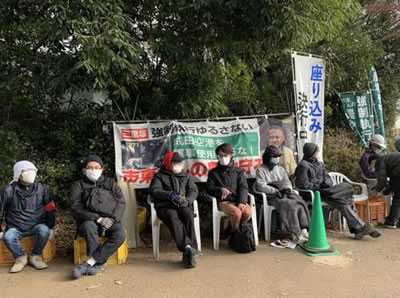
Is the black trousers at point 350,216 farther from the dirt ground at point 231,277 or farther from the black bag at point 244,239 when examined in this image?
the black bag at point 244,239

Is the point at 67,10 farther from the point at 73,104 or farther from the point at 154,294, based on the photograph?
the point at 154,294

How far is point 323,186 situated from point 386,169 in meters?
1.14

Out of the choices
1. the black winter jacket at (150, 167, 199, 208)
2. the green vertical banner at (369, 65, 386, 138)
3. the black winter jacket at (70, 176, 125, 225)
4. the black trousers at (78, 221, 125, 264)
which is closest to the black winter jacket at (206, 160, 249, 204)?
the black winter jacket at (150, 167, 199, 208)

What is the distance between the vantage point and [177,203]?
4820 mm

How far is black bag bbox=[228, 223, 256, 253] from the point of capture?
4.96 m

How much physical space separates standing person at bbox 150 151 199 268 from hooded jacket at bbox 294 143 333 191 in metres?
1.66

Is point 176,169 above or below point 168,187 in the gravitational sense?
above

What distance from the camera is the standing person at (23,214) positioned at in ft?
14.8

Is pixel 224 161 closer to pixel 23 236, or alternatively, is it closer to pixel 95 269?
pixel 95 269

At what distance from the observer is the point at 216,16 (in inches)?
217

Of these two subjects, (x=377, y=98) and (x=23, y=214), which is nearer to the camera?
(x=23, y=214)

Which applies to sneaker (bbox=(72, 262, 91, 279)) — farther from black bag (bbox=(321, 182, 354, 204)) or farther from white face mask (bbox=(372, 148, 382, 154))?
white face mask (bbox=(372, 148, 382, 154))

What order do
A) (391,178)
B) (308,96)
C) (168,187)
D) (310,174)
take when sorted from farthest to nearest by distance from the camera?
(308,96) → (391,178) → (310,174) → (168,187)

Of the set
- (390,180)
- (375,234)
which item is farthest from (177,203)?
(390,180)
